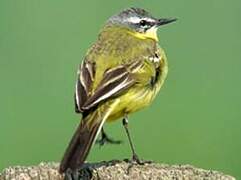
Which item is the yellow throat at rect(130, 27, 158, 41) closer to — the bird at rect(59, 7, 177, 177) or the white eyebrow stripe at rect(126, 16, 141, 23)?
the bird at rect(59, 7, 177, 177)

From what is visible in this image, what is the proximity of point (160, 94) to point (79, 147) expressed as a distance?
19.4 ft

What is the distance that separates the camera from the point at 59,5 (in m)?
18.0

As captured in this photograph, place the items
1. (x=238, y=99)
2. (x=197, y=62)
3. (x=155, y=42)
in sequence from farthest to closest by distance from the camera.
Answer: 1. (x=197, y=62)
2. (x=238, y=99)
3. (x=155, y=42)

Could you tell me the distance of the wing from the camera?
972 centimetres

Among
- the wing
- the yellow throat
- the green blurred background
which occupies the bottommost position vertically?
the green blurred background

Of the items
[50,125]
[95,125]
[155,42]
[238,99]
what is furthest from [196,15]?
[95,125]

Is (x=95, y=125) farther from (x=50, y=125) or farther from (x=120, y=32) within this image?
(x=50, y=125)

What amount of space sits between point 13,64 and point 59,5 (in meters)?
2.53

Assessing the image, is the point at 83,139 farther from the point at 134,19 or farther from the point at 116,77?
the point at 134,19

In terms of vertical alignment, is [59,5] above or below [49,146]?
above

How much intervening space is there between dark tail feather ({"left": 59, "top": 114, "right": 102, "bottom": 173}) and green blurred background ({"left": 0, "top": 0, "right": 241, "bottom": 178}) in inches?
129

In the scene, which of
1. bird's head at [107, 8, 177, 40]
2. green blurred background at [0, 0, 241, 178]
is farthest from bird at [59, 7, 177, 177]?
green blurred background at [0, 0, 241, 178]

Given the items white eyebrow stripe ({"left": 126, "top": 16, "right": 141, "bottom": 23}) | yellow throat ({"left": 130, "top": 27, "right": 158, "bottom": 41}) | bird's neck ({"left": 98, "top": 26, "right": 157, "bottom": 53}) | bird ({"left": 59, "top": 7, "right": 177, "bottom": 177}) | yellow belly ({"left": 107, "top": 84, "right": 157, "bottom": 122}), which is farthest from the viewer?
white eyebrow stripe ({"left": 126, "top": 16, "right": 141, "bottom": 23})

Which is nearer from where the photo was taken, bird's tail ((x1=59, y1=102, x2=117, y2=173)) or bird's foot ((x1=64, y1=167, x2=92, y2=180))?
bird's tail ((x1=59, y1=102, x2=117, y2=173))
